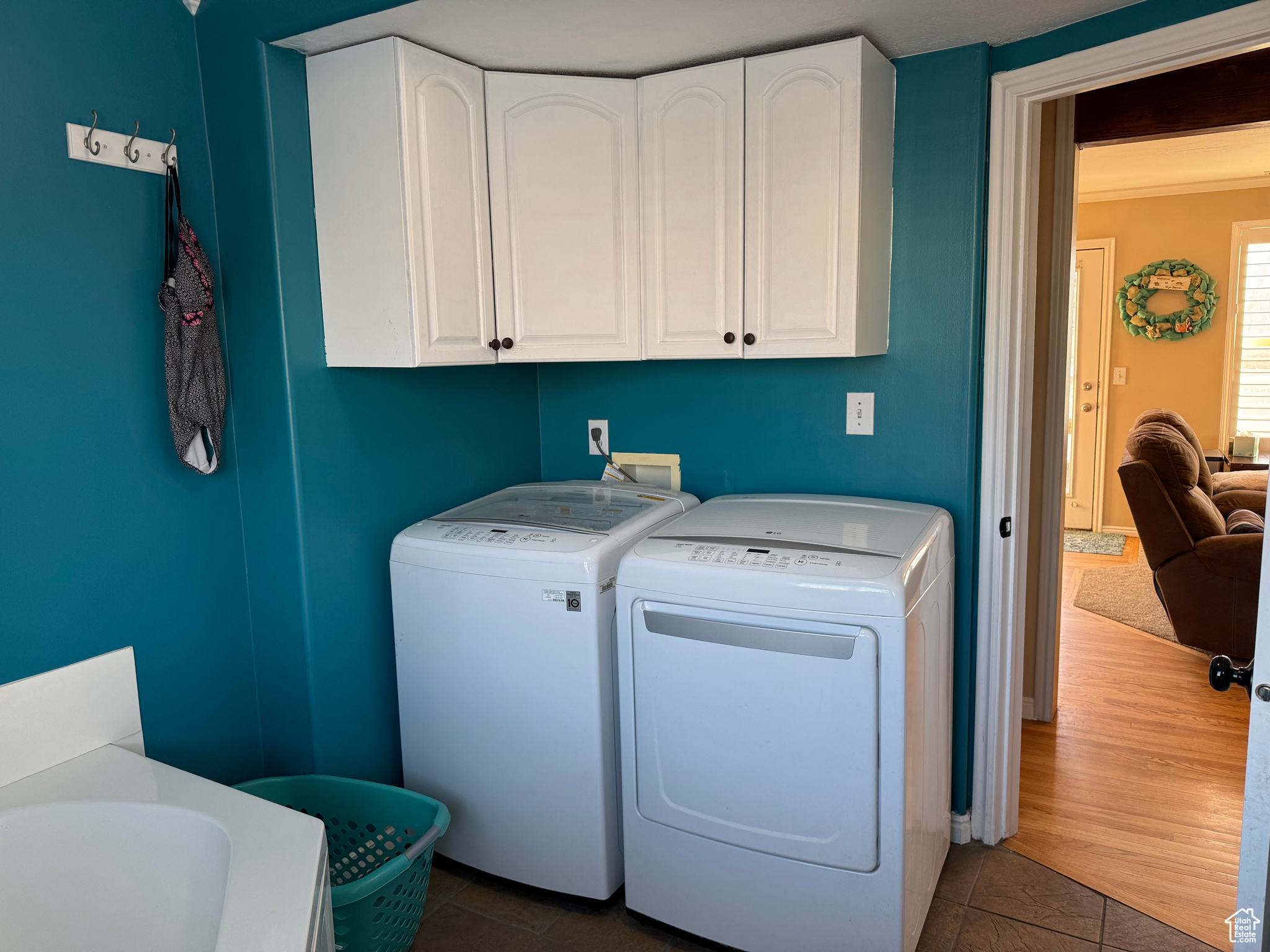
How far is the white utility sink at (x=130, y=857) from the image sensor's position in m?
1.49

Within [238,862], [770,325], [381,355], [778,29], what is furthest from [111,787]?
[778,29]

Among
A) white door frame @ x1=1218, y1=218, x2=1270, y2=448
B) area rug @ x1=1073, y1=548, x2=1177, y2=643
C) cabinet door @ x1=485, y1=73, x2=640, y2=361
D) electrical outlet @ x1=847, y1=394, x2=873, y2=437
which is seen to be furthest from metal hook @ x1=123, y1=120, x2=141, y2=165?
white door frame @ x1=1218, y1=218, x2=1270, y2=448

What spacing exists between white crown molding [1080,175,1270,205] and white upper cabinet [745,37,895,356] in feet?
14.9

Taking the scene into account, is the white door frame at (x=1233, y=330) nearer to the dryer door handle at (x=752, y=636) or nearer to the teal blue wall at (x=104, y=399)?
the dryer door handle at (x=752, y=636)

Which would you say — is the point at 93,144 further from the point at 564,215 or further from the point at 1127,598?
the point at 1127,598

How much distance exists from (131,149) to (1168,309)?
604cm

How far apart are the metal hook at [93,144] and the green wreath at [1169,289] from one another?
19.7 feet

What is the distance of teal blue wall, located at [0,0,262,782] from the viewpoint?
1.66m

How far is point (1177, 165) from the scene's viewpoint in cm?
492

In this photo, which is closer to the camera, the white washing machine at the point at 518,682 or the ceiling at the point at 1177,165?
the white washing machine at the point at 518,682

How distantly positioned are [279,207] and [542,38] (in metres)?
0.69

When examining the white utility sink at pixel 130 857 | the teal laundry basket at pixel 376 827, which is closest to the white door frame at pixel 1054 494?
the teal laundry basket at pixel 376 827

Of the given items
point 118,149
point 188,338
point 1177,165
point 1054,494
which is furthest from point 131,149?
point 1177,165

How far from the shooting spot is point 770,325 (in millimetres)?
2059
